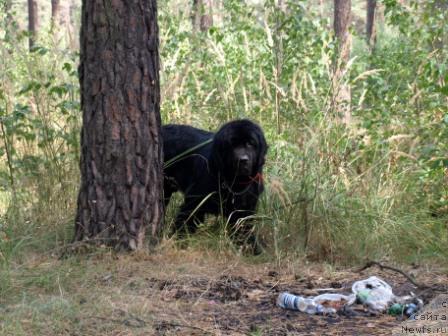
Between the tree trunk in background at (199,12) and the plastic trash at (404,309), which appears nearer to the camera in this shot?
the plastic trash at (404,309)

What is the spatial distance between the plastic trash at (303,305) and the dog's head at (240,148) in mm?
1515

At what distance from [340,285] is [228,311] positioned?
2.97ft

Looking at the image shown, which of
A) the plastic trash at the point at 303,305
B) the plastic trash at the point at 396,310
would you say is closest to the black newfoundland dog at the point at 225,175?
the plastic trash at the point at 303,305

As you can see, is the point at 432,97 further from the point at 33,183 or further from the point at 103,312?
the point at 103,312

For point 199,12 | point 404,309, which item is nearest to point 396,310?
point 404,309

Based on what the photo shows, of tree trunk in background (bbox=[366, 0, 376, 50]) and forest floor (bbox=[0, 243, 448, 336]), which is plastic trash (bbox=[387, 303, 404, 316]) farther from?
tree trunk in background (bbox=[366, 0, 376, 50])

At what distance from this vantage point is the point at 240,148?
5348mm

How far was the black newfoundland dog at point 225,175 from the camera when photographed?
5383 millimetres

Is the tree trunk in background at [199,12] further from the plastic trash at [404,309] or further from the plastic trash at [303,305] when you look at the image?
the plastic trash at [404,309]

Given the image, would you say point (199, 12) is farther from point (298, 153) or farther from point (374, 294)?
point (374, 294)

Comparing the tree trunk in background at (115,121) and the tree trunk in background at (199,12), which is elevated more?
the tree trunk in background at (199,12)

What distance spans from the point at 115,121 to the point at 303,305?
74.2 inches

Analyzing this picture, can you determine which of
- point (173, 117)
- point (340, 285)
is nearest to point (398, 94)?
point (173, 117)

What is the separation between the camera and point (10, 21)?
6.18 meters
